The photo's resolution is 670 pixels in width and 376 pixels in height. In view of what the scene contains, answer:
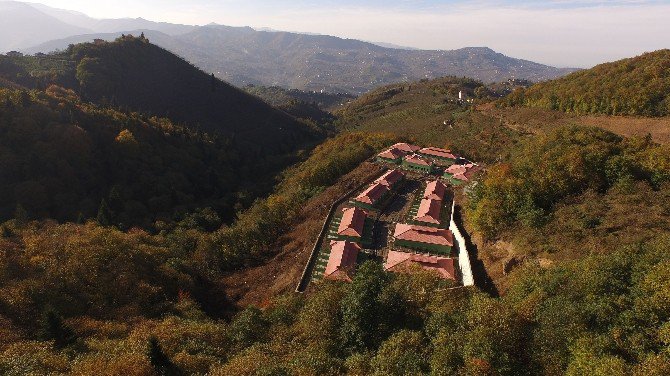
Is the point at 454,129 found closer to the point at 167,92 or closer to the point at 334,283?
the point at 334,283

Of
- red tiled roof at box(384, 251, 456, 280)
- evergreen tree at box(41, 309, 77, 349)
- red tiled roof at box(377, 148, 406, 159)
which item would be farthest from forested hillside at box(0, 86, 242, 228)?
red tiled roof at box(384, 251, 456, 280)

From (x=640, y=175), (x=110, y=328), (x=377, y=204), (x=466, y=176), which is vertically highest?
(x=640, y=175)

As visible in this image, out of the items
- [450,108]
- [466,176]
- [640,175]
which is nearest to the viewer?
[640,175]

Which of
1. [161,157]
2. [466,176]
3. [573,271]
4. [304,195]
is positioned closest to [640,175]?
[573,271]

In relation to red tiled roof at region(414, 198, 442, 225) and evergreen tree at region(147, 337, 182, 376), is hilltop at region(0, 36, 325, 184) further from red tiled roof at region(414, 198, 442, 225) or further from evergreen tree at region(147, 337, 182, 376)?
evergreen tree at region(147, 337, 182, 376)

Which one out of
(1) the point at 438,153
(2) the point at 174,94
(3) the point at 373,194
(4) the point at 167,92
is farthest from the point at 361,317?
(4) the point at 167,92

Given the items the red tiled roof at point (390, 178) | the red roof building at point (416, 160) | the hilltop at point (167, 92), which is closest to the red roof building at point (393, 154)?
the red roof building at point (416, 160)

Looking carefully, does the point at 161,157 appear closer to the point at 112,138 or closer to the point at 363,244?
the point at 112,138
